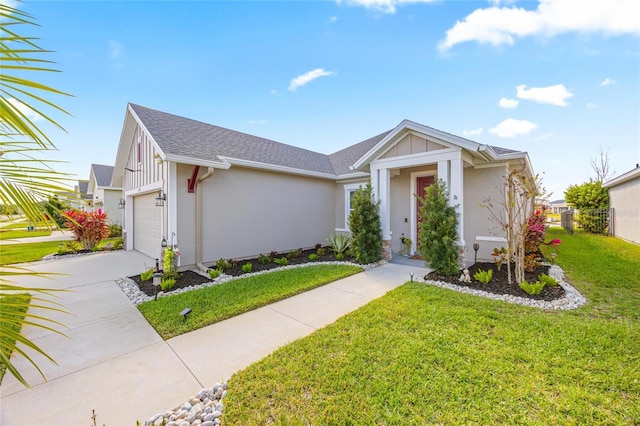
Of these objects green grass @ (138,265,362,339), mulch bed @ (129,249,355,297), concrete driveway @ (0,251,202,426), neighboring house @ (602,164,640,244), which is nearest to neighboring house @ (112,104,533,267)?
Answer: mulch bed @ (129,249,355,297)

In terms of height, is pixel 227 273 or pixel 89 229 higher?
pixel 89 229

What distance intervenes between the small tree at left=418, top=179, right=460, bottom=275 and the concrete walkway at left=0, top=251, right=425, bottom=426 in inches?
69.6

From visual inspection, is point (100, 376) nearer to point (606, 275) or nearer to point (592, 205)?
point (606, 275)

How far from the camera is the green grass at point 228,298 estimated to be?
14.8 ft

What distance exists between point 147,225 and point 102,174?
15.9 m

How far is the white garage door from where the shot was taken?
920 cm

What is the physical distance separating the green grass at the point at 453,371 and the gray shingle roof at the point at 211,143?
641 cm

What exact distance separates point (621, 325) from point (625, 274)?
408 cm

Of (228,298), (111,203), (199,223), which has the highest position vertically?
(111,203)

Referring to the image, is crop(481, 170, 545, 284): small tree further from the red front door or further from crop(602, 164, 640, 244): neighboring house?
crop(602, 164, 640, 244): neighboring house

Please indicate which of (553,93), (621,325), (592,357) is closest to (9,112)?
(592,357)

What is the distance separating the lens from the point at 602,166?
26984 millimetres

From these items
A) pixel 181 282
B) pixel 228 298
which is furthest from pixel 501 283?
pixel 181 282

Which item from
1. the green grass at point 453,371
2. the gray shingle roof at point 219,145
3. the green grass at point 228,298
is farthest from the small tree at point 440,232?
the gray shingle roof at point 219,145
